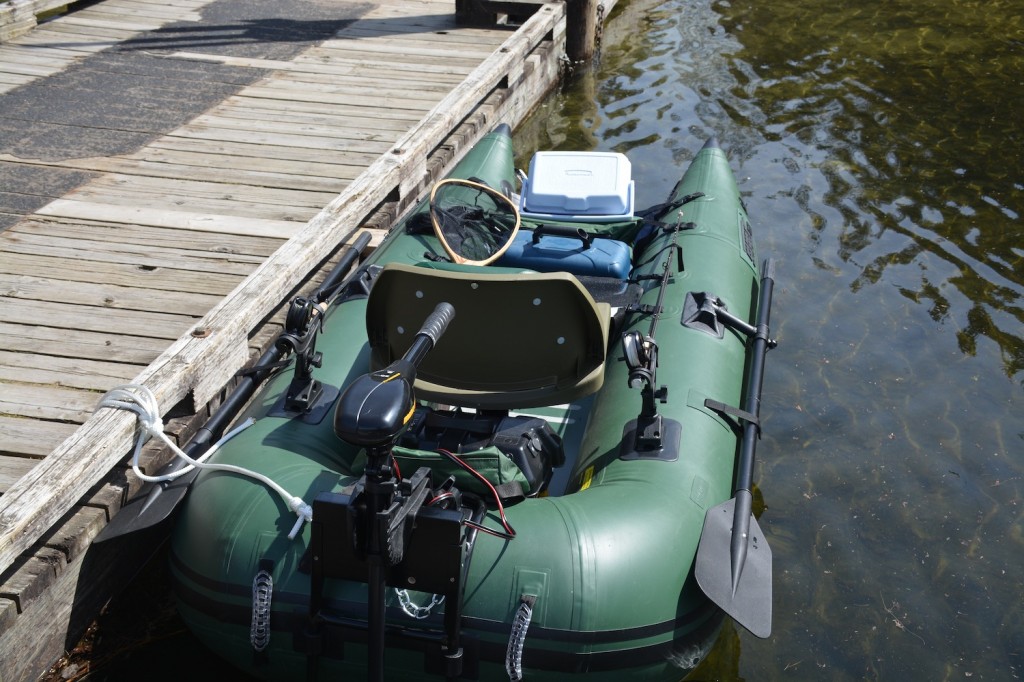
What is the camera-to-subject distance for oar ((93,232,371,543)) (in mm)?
2934

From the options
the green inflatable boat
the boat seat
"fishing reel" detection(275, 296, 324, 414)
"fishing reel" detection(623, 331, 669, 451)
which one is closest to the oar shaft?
the green inflatable boat

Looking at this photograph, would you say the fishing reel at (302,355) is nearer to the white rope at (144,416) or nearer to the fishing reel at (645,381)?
the white rope at (144,416)

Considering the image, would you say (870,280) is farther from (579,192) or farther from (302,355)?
(302,355)

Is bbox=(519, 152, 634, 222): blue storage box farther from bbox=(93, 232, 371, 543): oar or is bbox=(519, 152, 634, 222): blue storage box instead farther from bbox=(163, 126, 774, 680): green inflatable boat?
bbox=(93, 232, 371, 543): oar

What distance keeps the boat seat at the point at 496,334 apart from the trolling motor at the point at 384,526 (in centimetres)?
44

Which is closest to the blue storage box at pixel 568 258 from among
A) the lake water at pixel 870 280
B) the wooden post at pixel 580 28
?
the lake water at pixel 870 280

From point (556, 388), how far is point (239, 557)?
1.03 meters

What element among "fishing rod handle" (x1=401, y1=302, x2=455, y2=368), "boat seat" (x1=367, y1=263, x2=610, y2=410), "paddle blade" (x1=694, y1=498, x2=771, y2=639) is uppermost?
"fishing rod handle" (x1=401, y1=302, x2=455, y2=368)

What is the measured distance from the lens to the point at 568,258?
424 centimetres

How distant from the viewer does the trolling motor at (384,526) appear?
2146 millimetres

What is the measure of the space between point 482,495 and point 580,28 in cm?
621

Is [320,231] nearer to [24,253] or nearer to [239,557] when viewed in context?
[24,253]

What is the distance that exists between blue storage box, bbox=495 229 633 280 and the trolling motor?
1.75m

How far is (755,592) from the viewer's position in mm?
2689
